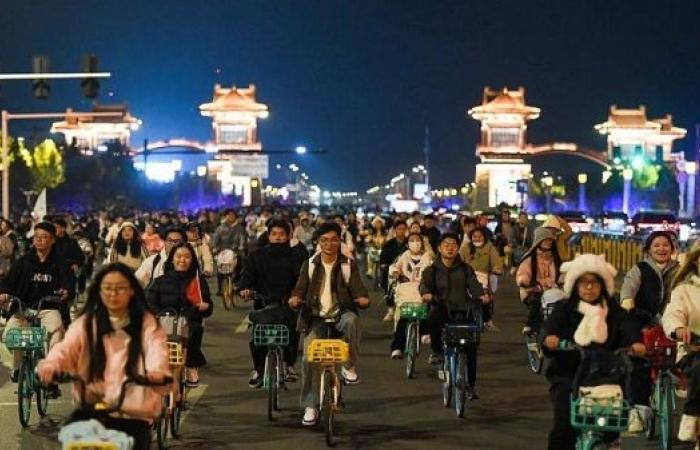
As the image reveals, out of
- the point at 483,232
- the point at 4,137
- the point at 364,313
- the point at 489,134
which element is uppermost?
the point at 489,134

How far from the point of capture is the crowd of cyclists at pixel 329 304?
620 cm

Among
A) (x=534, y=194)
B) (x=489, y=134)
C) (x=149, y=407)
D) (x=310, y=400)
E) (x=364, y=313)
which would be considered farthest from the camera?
(x=489, y=134)

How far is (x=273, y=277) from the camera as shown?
39.9 ft

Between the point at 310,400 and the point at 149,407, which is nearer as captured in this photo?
the point at 149,407

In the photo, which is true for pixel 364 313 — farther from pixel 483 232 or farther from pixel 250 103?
pixel 250 103

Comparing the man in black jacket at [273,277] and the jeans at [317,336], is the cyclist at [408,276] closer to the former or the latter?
the man in black jacket at [273,277]

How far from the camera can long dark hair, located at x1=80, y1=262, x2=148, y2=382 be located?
6.14 m

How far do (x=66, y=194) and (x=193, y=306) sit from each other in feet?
278

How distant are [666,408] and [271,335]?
134 inches

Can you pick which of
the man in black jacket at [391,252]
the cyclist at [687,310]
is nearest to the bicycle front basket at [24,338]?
the cyclist at [687,310]

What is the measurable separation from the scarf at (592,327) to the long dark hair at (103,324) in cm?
249

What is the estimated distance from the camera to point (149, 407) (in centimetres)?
611

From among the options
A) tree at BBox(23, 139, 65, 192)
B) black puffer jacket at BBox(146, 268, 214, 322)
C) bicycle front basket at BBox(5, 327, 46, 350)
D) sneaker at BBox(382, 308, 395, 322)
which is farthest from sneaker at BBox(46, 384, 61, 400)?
tree at BBox(23, 139, 65, 192)

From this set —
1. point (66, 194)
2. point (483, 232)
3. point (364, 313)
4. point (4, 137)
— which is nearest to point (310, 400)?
point (483, 232)
